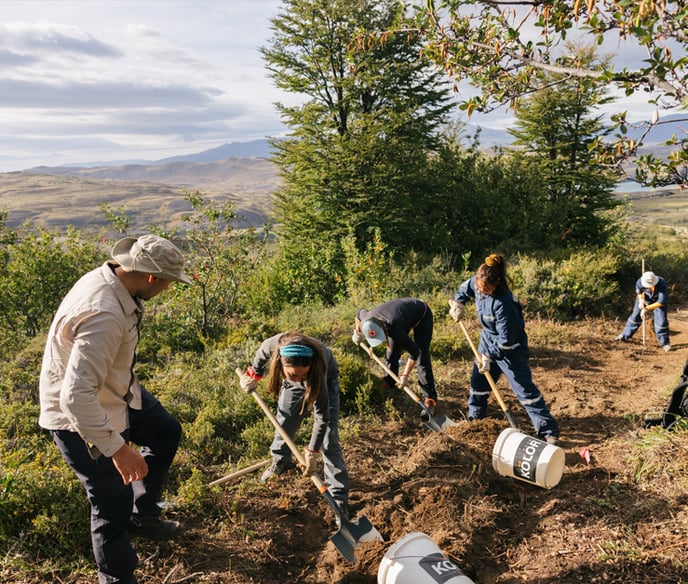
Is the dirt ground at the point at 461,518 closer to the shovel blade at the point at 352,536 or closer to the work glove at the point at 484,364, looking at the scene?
the shovel blade at the point at 352,536

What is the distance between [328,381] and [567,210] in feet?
48.0

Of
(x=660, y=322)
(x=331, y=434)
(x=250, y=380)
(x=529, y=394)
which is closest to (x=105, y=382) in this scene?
(x=250, y=380)

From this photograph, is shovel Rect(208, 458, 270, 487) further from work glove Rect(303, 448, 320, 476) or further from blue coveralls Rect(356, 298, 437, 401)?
blue coveralls Rect(356, 298, 437, 401)

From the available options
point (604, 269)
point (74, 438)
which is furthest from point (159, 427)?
point (604, 269)

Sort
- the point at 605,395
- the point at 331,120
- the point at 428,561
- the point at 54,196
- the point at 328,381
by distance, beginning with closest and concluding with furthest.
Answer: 1. the point at 428,561
2. the point at 328,381
3. the point at 605,395
4. the point at 331,120
5. the point at 54,196

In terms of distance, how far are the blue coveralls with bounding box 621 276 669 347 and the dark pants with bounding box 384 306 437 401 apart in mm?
5032

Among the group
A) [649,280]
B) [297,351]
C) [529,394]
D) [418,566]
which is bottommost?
[418,566]

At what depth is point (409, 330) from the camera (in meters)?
5.45

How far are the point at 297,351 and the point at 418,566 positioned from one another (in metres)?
1.60

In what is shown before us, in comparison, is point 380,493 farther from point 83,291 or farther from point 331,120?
point 331,120

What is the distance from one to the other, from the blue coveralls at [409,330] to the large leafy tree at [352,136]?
7810mm

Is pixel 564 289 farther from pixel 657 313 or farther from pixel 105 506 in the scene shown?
pixel 105 506

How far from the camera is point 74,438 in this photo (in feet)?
8.42

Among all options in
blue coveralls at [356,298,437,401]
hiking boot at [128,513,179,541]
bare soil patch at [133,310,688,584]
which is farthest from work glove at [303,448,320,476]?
blue coveralls at [356,298,437,401]
